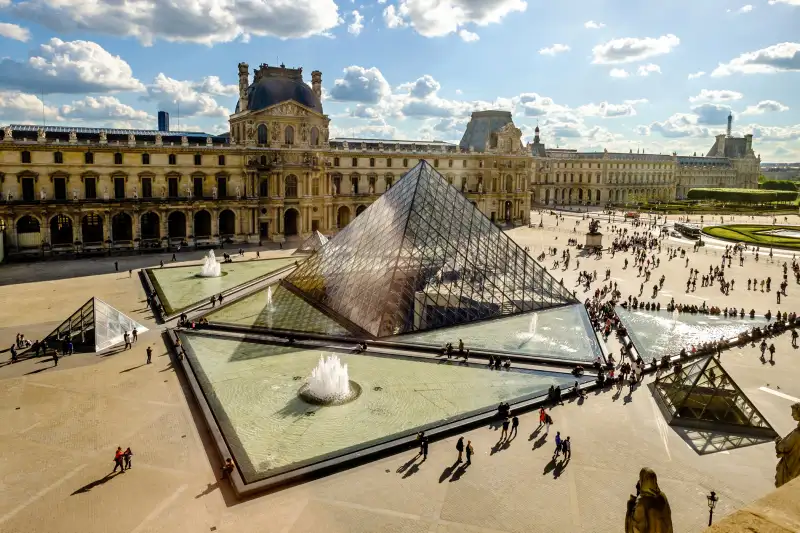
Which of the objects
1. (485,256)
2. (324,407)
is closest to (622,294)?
(485,256)

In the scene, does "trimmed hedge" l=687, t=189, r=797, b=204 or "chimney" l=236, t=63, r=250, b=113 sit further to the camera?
"trimmed hedge" l=687, t=189, r=797, b=204

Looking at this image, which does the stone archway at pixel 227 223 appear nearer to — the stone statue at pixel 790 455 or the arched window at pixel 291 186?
the arched window at pixel 291 186

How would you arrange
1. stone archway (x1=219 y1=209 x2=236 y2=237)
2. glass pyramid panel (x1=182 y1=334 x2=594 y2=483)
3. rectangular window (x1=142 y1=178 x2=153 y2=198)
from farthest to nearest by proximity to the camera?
stone archway (x1=219 y1=209 x2=236 y2=237), rectangular window (x1=142 y1=178 x2=153 y2=198), glass pyramid panel (x1=182 y1=334 x2=594 y2=483)

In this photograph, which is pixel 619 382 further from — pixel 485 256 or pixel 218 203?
pixel 218 203

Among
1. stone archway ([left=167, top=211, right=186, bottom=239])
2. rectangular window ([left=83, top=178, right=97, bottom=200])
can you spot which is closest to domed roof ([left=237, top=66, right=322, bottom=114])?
stone archway ([left=167, top=211, right=186, bottom=239])

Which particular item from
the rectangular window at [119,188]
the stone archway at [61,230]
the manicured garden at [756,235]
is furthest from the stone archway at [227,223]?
the manicured garden at [756,235]

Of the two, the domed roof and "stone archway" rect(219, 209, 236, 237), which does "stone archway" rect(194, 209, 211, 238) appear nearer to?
"stone archway" rect(219, 209, 236, 237)

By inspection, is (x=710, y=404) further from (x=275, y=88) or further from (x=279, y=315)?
(x=275, y=88)
